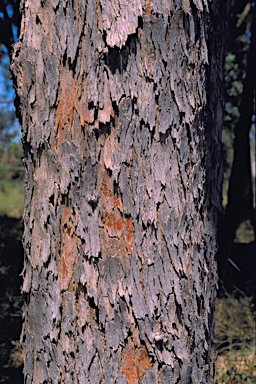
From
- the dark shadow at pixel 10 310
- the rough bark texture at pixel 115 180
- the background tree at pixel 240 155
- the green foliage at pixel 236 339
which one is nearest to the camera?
the rough bark texture at pixel 115 180

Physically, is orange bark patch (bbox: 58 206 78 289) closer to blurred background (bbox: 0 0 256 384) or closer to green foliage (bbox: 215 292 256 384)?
blurred background (bbox: 0 0 256 384)

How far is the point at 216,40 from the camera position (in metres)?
1.71

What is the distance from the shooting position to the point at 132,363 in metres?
1.54

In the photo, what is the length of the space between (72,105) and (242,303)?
10.9 ft

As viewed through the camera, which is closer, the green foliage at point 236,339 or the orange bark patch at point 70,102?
the orange bark patch at point 70,102

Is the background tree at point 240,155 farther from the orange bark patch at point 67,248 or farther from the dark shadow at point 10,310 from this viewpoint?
the orange bark patch at point 67,248

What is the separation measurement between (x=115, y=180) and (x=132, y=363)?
1.75 ft

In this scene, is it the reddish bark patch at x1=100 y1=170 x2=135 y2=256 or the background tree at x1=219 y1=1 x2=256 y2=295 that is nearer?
the reddish bark patch at x1=100 y1=170 x2=135 y2=256

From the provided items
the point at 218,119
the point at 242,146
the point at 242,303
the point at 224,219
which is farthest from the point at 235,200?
the point at 218,119

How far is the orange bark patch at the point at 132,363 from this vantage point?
60.4 inches

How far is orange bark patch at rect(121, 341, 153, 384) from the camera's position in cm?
153

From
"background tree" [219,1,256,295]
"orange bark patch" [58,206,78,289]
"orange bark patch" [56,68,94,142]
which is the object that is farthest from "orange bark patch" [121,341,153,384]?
"background tree" [219,1,256,295]

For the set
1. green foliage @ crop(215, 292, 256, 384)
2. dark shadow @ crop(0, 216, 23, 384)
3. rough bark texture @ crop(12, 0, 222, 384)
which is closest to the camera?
rough bark texture @ crop(12, 0, 222, 384)

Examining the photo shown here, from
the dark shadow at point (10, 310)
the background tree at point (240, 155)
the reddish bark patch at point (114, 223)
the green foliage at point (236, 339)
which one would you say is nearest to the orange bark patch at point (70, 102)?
the reddish bark patch at point (114, 223)
